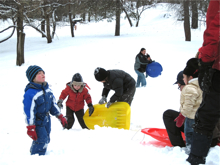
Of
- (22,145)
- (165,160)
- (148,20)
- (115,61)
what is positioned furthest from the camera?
(148,20)

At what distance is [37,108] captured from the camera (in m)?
3.04

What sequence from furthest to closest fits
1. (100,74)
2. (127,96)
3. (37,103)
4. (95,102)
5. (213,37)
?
(95,102), (127,96), (100,74), (37,103), (213,37)

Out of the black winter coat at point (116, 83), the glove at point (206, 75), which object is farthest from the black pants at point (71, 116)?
the glove at point (206, 75)

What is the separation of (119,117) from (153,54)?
29.6 ft

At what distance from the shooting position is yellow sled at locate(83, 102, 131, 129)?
14.2 ft

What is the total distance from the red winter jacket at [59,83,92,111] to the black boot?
8.80ft

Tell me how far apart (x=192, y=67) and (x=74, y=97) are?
257 cm

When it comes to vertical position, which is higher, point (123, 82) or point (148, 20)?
point (148, 20)

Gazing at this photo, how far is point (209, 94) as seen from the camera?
195 cm

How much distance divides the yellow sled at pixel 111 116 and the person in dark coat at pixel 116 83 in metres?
0.15

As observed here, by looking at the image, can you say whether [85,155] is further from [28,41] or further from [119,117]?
[28,41]

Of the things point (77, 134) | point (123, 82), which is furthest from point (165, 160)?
point (123, 82)

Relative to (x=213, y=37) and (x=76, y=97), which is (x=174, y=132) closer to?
(x=213, y=37)

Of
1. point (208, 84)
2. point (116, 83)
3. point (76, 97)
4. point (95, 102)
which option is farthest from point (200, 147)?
point (95, 102)
